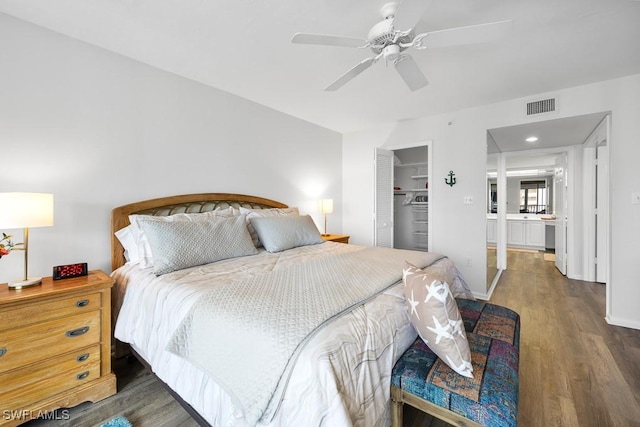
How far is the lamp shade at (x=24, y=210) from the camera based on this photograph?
1.57 meters

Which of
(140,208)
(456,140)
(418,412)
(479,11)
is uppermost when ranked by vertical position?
(479,11)

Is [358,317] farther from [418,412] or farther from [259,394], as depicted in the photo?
[418,412]

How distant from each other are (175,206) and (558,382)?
3351 millimetres

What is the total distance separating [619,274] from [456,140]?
219 centimetres

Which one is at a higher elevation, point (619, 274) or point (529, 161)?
point (529, 161)

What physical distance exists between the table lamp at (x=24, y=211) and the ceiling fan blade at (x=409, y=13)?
2283 mm

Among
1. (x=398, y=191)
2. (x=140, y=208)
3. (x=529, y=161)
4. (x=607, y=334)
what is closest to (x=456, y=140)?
(x=398, y=191)

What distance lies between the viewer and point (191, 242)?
213 centimetres

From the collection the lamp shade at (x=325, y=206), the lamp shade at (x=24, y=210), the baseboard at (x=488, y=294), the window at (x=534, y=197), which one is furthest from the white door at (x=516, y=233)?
the lamp shade at (x=24, y=210)

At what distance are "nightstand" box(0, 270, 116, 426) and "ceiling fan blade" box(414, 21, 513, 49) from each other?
2.50 m

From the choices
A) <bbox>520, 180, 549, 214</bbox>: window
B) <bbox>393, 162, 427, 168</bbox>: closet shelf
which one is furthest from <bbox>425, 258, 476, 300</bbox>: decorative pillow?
<bbox>520, 180, 549, 214</bbox>: window

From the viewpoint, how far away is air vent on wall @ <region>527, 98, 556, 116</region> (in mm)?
3113

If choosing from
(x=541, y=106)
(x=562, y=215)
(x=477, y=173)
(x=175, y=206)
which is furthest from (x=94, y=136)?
(x=562, y=215)

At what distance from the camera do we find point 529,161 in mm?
6613
